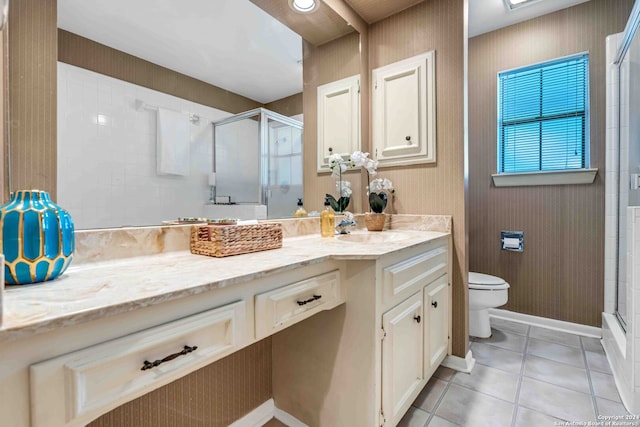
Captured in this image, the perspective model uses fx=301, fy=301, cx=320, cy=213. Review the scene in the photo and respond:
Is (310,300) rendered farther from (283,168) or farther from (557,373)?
(557,373)

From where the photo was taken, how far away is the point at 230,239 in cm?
107

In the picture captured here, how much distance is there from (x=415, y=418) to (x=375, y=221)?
3.51 ft

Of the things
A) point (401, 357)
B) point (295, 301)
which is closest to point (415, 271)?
point (401, 357)

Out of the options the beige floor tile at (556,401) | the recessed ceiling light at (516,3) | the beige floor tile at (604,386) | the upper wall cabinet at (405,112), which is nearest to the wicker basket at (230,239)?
the upper wall cabinet at (405,112)

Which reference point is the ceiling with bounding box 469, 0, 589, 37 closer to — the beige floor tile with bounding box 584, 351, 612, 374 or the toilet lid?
the toilet lid

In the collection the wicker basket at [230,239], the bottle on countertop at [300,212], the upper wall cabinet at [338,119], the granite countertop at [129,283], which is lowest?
the granite countertop at [129,283]

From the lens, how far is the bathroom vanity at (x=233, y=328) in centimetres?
50

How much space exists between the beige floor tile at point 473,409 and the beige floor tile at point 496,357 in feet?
1.23

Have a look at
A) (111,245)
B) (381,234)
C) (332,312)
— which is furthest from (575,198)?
(111,245)

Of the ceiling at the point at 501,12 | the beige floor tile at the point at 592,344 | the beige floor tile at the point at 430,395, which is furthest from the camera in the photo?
the ceiling at the point at 501,12

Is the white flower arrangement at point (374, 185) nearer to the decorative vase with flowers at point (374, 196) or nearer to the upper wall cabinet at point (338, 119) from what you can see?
the decorative vase with flowers at point (374, 196)

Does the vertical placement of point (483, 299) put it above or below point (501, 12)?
below

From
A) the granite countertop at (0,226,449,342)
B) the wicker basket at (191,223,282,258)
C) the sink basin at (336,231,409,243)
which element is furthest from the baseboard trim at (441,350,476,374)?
the wicker basket at (191,223,282,258)

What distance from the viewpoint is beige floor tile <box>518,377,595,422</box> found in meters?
1.42
